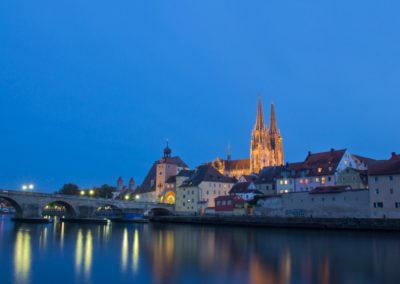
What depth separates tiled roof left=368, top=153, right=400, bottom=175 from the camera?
52.7 m

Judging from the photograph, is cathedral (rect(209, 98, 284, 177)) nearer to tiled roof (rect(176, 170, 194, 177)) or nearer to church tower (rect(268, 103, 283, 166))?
church tower (rect(268, 103, 283, 166))

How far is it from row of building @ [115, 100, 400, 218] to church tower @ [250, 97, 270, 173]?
28.9 m

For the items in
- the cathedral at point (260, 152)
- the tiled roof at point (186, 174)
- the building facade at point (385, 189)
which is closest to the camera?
the building facade at point (385, 189)

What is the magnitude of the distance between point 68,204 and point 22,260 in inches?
2100

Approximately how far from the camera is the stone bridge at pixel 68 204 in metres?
70.8

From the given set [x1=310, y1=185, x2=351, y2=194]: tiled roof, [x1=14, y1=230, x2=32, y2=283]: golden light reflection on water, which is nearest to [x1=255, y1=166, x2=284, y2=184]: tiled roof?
[x1=310, y1=185, x2=351, y2=194]: tiled roof

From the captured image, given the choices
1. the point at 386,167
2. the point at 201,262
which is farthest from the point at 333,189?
the point at 201,262

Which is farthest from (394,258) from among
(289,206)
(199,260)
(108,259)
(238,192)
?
(238,192)

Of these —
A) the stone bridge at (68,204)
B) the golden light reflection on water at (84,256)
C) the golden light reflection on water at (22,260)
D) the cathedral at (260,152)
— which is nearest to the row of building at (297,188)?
the stone bridge at (68,204)

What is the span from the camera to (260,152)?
444ft

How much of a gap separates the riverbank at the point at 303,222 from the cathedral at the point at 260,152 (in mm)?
62467

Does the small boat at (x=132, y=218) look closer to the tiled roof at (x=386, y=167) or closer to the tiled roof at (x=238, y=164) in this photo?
the tiled roof at (x=386, y=167)

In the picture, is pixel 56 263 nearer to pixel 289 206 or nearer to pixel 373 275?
pixel 373 275

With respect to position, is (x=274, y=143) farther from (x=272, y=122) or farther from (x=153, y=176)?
(x=153, y=176)
